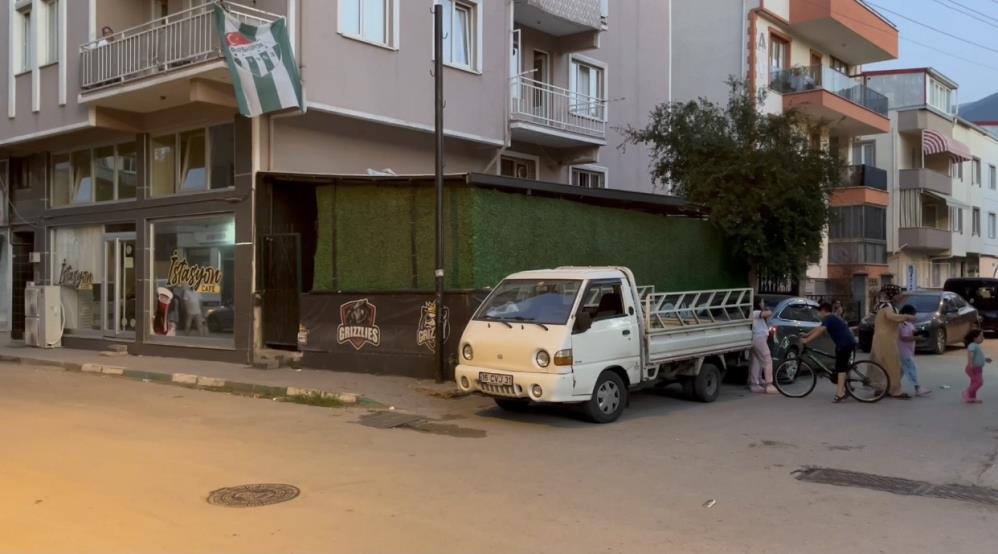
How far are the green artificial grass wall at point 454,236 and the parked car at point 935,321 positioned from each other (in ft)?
28.0

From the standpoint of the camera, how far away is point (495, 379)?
33.0 ft

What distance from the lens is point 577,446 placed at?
884 cm

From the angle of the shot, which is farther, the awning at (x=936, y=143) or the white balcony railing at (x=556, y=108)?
the awning at (x=936, y=143)

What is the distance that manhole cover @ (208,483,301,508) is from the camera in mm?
6289

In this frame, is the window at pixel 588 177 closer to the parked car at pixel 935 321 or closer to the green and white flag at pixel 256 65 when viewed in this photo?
the parked car at pixel 935 321

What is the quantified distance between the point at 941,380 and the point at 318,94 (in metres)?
13.1

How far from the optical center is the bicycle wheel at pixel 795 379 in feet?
42.6

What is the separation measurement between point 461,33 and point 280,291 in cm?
733

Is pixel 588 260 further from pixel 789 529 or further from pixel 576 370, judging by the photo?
pixel 789 529

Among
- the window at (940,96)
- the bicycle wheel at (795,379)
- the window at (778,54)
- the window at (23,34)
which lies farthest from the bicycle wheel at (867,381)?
the window at (940,96)

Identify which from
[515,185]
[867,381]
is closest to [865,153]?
[867,381]

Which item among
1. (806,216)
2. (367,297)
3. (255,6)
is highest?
(255,6)

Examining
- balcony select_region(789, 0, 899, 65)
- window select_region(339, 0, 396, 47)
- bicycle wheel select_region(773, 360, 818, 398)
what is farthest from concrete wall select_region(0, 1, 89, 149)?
balcony select_region(789, 0, 899, 65)

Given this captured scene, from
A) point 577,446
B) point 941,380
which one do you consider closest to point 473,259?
point 577,446
